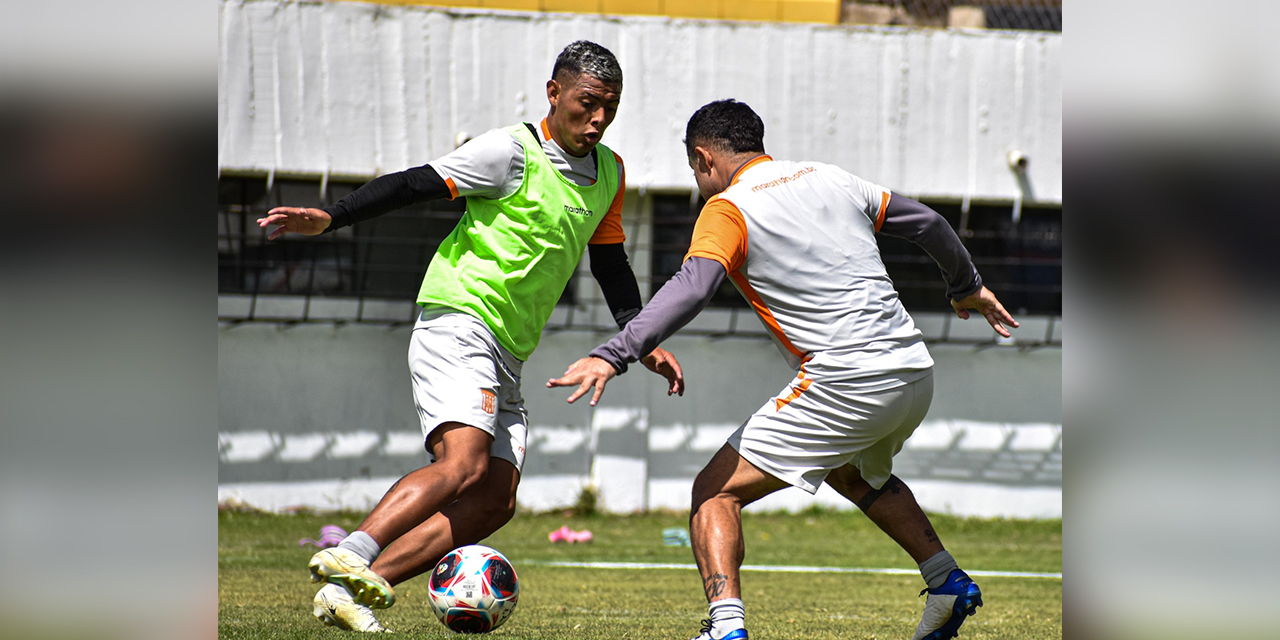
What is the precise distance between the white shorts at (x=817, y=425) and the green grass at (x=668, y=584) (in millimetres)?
1037

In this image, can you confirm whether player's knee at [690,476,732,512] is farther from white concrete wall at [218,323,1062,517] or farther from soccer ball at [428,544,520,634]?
white concrete wall at [218,323,1062,517]

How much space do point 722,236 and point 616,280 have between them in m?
1.14

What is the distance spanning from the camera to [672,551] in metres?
9.41

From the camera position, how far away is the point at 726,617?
3.56 metres

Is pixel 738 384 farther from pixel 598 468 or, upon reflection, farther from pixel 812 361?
pixel 812 361

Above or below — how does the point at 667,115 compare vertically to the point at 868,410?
above

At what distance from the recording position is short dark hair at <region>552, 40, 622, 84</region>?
14.2 ft

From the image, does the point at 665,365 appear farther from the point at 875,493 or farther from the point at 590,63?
the point at 590,63

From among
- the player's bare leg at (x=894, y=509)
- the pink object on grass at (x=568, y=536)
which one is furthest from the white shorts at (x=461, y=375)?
the pink object on grass at (x=568, y=536)

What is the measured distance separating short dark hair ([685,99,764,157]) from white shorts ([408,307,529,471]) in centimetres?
110

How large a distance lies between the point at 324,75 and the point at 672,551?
604 cm

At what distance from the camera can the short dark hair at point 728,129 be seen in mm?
4059

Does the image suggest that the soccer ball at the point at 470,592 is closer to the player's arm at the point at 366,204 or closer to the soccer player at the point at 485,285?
the soccer player at the point at 485,285
